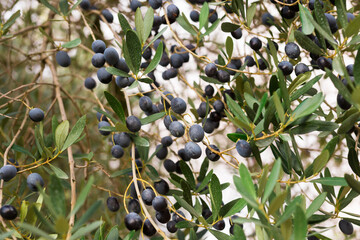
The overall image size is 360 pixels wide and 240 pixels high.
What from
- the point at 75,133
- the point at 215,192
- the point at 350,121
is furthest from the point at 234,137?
the point at 75,133

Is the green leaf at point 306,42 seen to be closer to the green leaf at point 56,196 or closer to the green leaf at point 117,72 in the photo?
the green leaf at point 117,72

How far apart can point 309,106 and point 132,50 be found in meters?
0.34

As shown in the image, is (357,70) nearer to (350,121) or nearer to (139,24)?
(350,121)

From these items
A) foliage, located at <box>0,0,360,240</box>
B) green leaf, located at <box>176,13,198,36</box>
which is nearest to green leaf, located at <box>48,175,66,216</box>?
foliage, located at <box>0,0,360,240</box>

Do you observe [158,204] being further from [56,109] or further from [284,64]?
[56,109]

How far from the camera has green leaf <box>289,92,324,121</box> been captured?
576mm

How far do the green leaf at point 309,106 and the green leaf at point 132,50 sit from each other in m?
0.31

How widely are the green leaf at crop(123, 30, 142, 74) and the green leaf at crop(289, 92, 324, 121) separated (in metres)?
0.31

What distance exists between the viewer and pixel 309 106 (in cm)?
59

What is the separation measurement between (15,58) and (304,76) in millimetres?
1648

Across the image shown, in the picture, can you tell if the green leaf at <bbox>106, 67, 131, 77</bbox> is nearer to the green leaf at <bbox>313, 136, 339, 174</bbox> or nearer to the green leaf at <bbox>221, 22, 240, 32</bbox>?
the green leaf at <bbox>221, 22, 240, 32</bbox>

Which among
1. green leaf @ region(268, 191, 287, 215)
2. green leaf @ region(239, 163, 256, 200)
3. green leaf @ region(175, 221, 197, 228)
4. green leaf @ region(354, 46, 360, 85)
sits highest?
green leaf @ region(354, 46, 360, 85)

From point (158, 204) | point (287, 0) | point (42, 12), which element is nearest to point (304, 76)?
point (287, 0)

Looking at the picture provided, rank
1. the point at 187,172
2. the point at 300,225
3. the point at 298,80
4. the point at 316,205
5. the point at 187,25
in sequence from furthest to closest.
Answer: the point at 187,25 → the point at 187,172 → the point at 298,80 → the point at 316,205 → the point at 300,225
